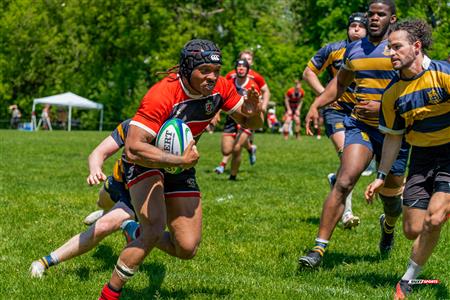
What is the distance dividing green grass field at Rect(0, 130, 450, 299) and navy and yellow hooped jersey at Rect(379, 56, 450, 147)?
124cm

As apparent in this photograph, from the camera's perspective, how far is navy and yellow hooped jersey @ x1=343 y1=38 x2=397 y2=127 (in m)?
6.84

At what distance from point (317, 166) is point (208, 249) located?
9.66 m

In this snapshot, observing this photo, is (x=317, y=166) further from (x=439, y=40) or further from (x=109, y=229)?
(x=439, y=40)

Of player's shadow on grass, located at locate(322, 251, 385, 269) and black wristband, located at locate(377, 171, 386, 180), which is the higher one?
black wristband, located at locate(377, 171, 386, 180)

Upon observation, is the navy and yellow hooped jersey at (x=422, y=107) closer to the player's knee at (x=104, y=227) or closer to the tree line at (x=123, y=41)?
the player's knee at (x=104, y=227)

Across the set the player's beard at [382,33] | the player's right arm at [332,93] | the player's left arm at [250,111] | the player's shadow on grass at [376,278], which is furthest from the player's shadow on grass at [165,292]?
the player's beard at [382,33]

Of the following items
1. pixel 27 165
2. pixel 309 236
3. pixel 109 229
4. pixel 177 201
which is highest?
pixel 177 201

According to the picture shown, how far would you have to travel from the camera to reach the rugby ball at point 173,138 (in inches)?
195

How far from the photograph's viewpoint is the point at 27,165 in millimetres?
15766

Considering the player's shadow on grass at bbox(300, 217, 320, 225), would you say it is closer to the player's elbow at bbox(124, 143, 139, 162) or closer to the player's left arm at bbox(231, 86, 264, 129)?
the player's left arm at bbox(231, 86, 264, 129)

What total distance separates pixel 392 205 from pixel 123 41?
43.5 metres

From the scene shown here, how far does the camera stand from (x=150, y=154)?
484cm

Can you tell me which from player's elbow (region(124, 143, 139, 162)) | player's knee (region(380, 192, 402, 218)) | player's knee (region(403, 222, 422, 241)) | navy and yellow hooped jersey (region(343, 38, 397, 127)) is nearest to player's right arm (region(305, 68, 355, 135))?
navy and yellow hooped jersey (region(343, 38, 397, 127))

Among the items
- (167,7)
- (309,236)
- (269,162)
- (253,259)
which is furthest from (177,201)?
(167,7)
